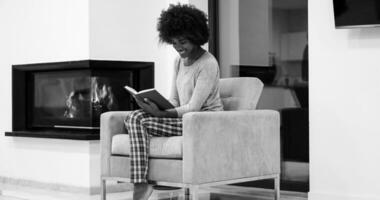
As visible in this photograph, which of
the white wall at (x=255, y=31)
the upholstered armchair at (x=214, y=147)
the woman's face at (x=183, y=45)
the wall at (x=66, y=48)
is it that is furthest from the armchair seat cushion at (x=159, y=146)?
the white wall at (x=255, y=31)

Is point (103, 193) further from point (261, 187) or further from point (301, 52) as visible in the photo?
point (301, 52)

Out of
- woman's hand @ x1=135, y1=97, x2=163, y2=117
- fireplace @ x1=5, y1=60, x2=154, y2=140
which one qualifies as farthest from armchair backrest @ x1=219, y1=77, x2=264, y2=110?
fireplace @ x1=5, y1=60, x2=154, y2=140

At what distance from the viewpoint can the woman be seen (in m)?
3.62

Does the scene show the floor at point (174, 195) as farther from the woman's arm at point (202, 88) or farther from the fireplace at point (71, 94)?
the woman's arm at point (202, 88)

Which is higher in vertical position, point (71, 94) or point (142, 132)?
point (71, 94)

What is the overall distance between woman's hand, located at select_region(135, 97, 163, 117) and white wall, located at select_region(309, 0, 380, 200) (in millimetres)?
1098

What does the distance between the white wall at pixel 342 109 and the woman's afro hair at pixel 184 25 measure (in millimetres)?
803

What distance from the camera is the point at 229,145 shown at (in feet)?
12.0

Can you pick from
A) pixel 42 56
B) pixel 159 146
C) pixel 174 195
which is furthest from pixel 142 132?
pixel 42 56

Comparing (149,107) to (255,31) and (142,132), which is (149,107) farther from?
(255,31)

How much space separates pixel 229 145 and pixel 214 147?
13cm

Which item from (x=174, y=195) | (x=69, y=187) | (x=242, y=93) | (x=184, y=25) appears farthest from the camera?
(x=69, y=187)

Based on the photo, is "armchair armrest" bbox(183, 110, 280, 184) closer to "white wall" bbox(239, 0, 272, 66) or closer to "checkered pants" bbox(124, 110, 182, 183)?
"checkered pants" bbox(124, 110, 182, 183)

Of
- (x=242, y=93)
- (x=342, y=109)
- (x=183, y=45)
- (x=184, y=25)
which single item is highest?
(x=184, y=25)
